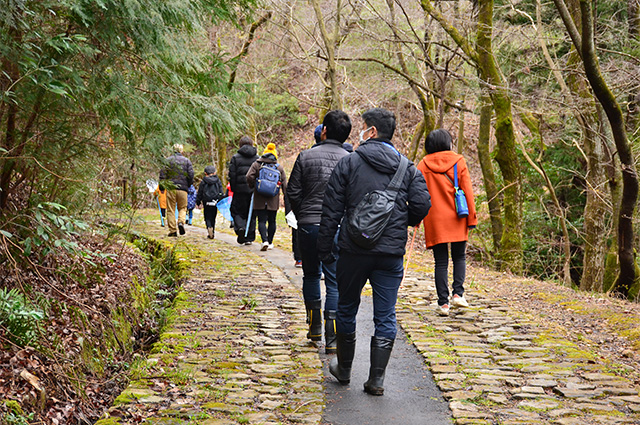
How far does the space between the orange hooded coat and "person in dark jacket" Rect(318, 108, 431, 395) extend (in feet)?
7.11

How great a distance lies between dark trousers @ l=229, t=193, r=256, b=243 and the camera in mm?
12586

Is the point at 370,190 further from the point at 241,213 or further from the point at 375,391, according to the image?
the point at 241,213

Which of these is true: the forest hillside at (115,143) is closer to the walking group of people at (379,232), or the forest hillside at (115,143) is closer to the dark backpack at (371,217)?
the walking group of people at (379,232)

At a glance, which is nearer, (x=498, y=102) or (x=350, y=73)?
(x=498, y=102)

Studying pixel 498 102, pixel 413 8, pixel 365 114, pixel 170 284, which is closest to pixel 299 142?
pixel 413 8

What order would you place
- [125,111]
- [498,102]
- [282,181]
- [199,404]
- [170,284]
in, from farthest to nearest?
[498,102], [282,181], [170,284], [125,111], [199,404]

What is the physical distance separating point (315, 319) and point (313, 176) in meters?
1.42

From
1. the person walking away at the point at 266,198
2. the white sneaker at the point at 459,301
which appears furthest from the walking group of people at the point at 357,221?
the person walking away at the point at 266,198

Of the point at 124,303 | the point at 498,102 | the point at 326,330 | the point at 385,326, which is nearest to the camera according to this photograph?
the point at 385,326

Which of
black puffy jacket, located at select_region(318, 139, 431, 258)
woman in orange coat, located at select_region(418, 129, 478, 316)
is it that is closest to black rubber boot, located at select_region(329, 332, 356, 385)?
black puffy jacket, located at select_region(318, 139, 431, 258)

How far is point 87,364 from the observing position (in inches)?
233

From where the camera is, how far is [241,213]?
12.8 metres

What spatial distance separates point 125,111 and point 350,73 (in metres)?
21.0

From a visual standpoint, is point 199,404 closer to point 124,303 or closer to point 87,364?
point 87,364
